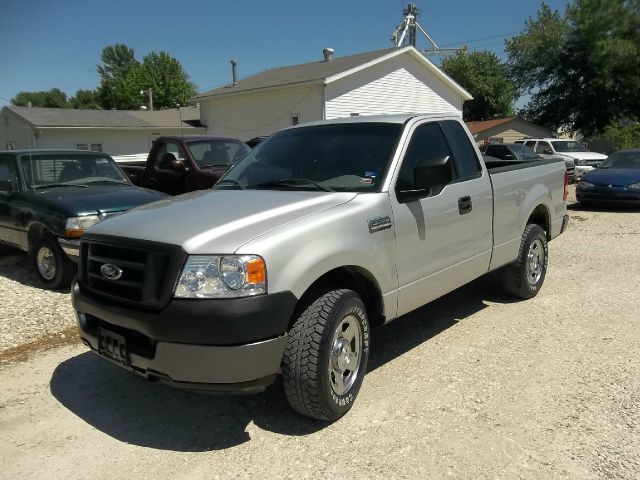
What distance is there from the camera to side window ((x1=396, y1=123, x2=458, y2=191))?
4.01 metres

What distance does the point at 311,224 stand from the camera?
10.9 ft

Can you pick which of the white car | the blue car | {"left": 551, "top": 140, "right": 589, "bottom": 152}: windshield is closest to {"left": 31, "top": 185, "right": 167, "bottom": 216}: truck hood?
the blue car

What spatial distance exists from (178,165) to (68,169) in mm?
2045

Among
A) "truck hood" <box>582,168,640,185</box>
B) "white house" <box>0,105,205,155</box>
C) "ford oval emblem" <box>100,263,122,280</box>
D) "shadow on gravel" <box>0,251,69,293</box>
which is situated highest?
"white house" <box>0,105,205,155</box>

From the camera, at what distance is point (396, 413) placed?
3602 millimetres

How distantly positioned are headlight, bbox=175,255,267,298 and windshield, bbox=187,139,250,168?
267 inches

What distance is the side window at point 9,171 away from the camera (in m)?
7.27

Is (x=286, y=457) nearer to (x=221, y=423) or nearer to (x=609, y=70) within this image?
(x=221, y=423)

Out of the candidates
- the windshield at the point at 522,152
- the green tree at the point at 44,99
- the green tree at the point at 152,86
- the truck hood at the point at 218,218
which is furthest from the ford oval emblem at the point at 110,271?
the green tree at the point at 44,99

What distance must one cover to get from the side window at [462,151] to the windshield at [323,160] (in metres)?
0.79

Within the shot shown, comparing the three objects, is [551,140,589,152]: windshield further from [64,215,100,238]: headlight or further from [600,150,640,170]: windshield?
[64,215,100,238]: headlight

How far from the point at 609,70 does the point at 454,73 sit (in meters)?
17.9

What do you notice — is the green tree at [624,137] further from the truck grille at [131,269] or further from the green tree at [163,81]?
the green tree at [163,81]

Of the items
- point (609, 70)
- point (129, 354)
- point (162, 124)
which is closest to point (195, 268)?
point (129, 354)
